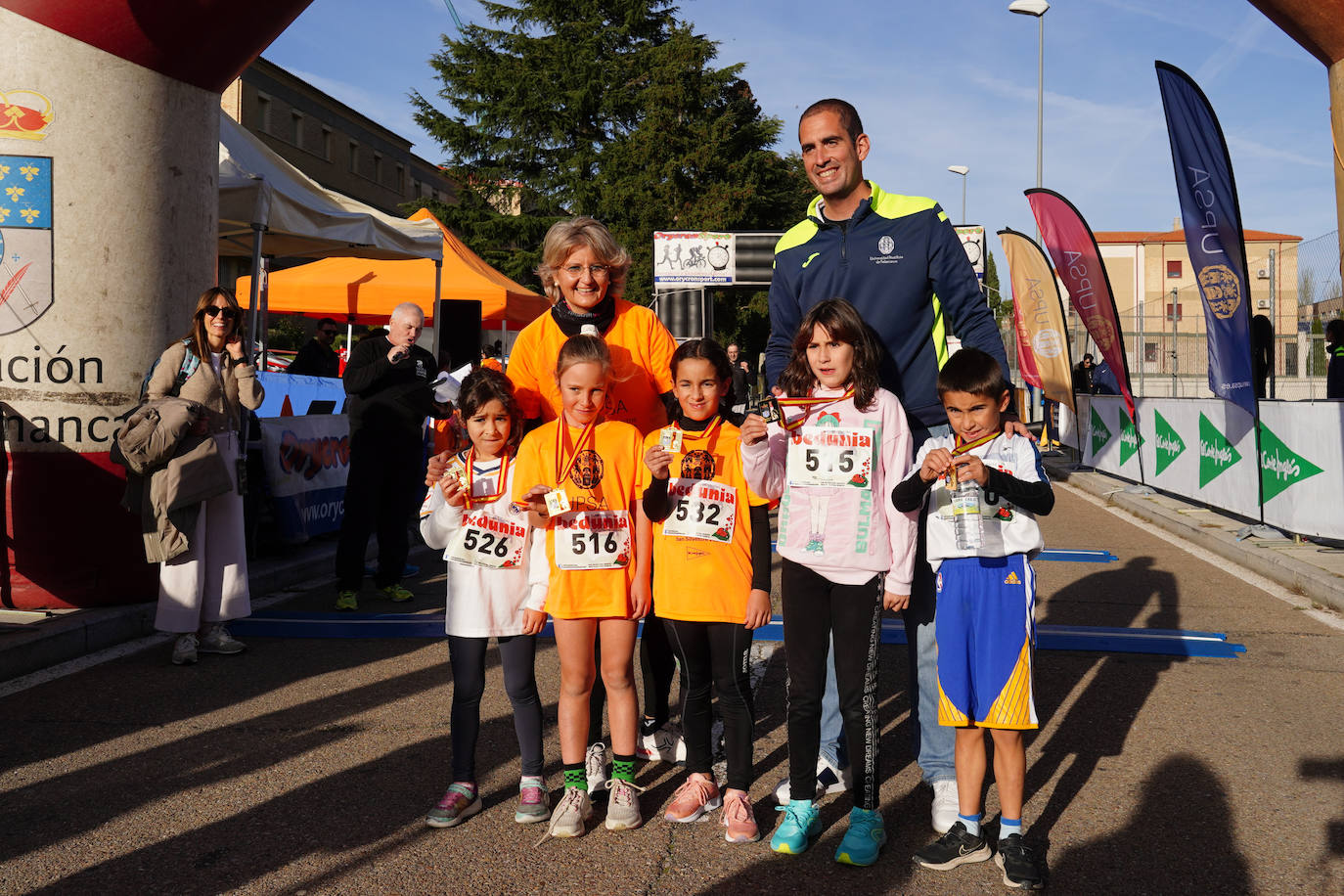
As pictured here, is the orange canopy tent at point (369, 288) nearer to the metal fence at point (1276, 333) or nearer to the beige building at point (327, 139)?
the metal fence at point (1276, 333)

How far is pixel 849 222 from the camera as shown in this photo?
12.9 feet

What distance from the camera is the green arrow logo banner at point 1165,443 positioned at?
12.9 meters

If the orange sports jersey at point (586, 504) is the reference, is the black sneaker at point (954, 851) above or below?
below

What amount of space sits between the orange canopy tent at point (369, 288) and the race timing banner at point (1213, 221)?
337 inches

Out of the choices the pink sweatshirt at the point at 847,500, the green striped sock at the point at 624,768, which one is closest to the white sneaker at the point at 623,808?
the green striped sock at the point at 624,768

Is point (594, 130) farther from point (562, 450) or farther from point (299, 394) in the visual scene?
point (562, 450)

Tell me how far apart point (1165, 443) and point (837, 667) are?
450 inches

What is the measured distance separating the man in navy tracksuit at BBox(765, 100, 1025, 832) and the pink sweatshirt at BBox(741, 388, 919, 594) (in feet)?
1.03

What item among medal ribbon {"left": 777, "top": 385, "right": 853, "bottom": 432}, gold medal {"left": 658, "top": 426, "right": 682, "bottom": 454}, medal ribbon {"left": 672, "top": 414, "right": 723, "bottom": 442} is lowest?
gold medal {"left": 658, "top": 426, "right": 682, "bottom": 454}

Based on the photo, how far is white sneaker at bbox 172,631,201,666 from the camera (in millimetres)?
5703

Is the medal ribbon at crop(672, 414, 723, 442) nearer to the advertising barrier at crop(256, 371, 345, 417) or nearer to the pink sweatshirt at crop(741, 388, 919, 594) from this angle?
the pink sweatshirt at crop(741, 388, 919, 594)

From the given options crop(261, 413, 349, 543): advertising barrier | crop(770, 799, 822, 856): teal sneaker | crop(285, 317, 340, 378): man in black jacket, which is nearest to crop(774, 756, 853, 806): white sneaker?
crop(770, 799, 822, 856): teal sneaker

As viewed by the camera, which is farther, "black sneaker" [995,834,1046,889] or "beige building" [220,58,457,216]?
"beige building" [220,58,457,216]

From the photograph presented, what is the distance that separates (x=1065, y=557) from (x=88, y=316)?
300 inches
